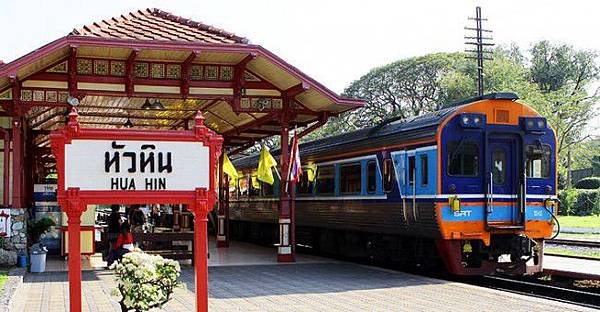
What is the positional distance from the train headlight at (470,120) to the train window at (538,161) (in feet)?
3.77

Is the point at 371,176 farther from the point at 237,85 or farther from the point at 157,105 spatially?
the point at 157,105

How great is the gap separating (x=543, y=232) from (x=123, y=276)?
364 inches

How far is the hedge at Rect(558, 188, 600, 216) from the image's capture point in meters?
43.3

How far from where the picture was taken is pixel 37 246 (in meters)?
15.2

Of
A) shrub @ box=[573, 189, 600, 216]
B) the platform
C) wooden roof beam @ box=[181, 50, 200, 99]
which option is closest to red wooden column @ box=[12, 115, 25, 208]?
wooden roof beam @ box=[181, 50, 200, 99]

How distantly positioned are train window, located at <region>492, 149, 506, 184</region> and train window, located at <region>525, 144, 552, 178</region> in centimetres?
44

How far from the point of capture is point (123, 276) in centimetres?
696

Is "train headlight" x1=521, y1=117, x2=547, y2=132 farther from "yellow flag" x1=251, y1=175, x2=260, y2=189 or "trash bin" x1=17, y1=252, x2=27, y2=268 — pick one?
"yellow flag" x1=251, y1=175, x2=260, y2=189

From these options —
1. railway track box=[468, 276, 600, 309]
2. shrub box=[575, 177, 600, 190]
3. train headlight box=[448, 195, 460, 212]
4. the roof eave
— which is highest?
the roof eave

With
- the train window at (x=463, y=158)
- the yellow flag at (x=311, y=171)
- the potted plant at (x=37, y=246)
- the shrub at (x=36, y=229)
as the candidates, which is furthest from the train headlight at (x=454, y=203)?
the shrub at (x=36, y=229)

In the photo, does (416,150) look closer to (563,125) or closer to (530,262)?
(530,262)

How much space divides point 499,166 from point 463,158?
2.65 ft

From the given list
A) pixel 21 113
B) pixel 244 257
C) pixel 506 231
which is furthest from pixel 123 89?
pixel 506 231

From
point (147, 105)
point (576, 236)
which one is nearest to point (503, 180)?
point (147, 105)
